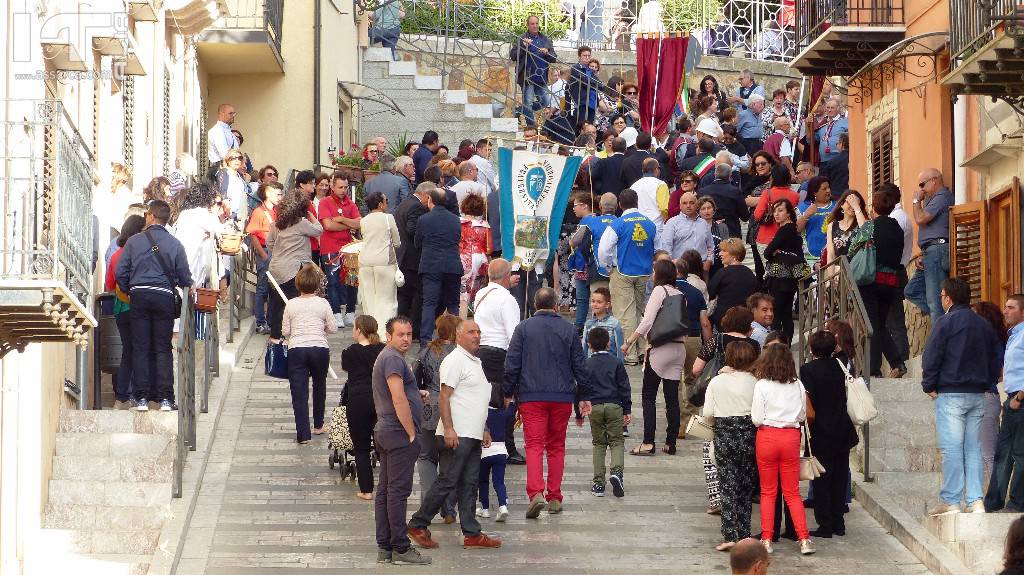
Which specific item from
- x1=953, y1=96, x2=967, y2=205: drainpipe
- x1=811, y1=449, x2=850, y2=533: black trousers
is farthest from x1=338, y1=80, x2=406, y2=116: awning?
x1=811, y1=449, x2=850, y2=533: black trousers

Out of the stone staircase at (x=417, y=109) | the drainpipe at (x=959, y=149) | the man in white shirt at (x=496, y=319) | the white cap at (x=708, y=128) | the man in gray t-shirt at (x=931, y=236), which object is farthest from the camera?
the stone staircase at (x=417, y=109)

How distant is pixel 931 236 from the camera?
18.2m

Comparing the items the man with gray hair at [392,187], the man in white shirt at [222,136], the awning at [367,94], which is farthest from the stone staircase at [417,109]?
the man with gray hair at [392,187]

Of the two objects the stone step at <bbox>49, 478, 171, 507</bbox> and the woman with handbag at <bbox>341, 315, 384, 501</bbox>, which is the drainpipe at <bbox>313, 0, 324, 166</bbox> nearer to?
the stone step at <bbox>49, 478, 171, 507</bbox>

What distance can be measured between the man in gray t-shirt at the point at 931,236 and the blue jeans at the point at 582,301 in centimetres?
454

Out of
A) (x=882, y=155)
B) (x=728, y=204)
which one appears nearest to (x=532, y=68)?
(x=728, y=204)

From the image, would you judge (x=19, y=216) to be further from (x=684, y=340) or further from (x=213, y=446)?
(x=684, y=340)

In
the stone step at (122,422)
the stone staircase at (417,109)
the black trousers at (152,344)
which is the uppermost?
the stone staircase at (417,109)

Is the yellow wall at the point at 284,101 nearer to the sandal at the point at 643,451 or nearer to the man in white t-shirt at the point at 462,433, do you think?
the sandal at the point at 643,451

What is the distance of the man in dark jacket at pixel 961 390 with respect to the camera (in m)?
14.0

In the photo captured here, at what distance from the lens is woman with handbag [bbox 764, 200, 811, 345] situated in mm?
19234

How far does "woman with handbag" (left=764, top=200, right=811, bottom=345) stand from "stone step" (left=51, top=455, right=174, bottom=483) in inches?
274

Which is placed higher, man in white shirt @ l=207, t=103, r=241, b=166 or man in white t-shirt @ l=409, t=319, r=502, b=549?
man in white shirt @ l=207, t=103, r=241, b=166

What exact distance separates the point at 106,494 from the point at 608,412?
4.19 metres
